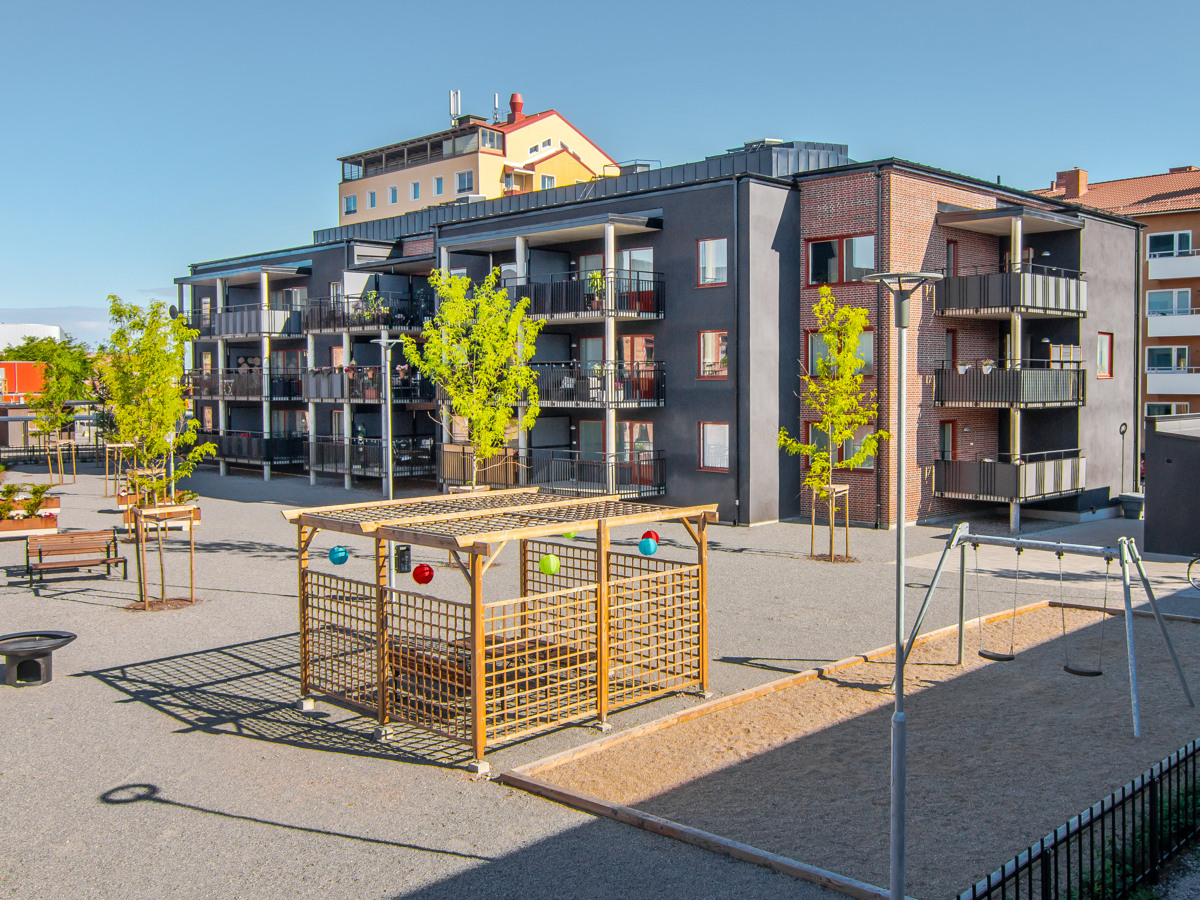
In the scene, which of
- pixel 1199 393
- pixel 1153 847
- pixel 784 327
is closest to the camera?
pixel 1153 847

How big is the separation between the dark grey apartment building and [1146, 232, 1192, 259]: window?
15.5 meters

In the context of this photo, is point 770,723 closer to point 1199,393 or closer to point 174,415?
point 174,415

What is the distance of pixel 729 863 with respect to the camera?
8.27 meters

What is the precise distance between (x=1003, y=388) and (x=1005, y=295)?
2481 millimetres

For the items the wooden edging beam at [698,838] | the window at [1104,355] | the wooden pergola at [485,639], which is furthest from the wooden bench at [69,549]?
the window at [1104,355]

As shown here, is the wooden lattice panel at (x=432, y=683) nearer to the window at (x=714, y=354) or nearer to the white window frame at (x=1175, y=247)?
the window at (x=714, y=354)

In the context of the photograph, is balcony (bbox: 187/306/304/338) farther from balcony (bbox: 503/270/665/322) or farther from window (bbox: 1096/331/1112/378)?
window (bbox: 1096/331/1112/378)

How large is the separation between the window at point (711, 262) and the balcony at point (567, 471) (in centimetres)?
523

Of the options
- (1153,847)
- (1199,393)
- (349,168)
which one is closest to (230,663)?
(1153,847)

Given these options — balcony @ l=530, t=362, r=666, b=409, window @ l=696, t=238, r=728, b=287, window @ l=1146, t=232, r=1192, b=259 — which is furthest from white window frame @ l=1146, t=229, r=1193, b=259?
balcony @ l=530, t=362, r=666, b=409

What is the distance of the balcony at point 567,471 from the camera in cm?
3008

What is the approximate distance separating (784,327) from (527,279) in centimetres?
834

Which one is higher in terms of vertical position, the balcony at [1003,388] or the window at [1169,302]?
the window at [1169,302]

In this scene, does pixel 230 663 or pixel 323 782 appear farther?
pixel 230 663
